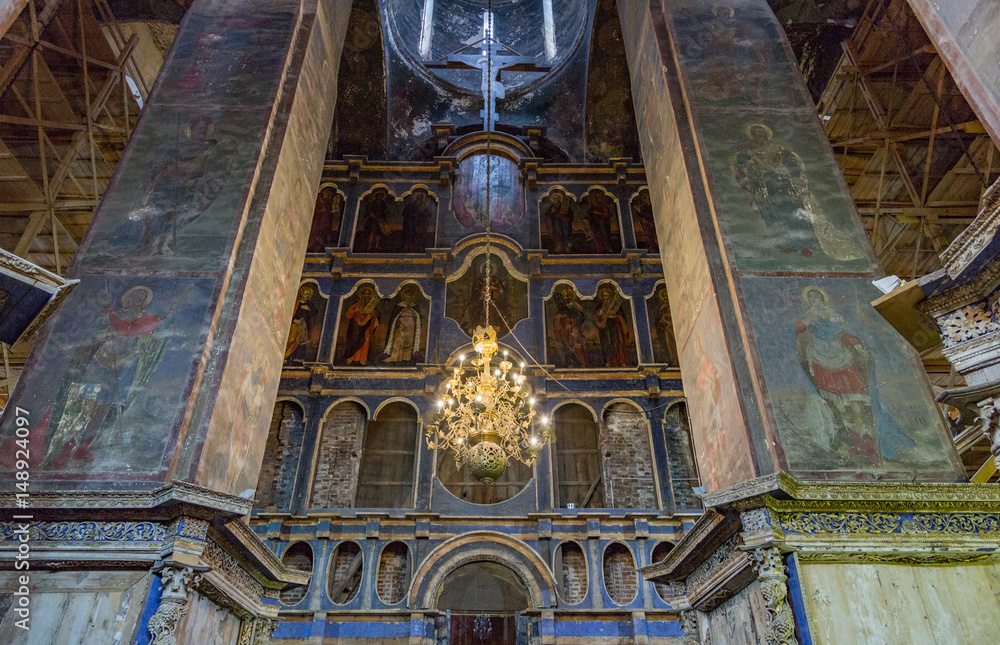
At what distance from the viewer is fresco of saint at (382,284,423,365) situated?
1248 centimetres

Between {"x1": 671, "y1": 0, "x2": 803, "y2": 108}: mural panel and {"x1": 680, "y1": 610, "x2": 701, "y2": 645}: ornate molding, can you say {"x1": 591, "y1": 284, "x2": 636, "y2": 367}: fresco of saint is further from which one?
{"x1": 680, "y1": 610, "x2": 701, "y2": 645}: ornate molding

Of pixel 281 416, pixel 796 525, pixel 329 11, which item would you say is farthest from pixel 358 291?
pixel 796 525

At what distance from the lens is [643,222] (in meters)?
14.1

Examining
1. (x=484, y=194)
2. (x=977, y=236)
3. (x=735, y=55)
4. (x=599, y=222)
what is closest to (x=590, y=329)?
(x=599, y=222)

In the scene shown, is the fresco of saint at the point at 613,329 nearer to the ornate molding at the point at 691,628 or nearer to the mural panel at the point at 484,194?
the mural panel at the point at 484,194

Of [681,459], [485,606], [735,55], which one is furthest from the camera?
[485,606]

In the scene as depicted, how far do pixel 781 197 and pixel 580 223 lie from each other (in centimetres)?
757

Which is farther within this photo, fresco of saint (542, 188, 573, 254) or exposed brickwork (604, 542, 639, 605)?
fresco of saint (542, 188, 573, 254)

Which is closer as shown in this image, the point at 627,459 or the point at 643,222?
the point at 627,459

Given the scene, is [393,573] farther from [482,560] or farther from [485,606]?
[485,606]

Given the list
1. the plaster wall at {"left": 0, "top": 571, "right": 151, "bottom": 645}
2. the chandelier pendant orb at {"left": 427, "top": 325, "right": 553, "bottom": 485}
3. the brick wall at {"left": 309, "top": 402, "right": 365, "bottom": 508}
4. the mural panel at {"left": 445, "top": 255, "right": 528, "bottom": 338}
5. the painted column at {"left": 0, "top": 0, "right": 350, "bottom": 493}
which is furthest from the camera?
the mural panel at {"left": 445, "top": 255, "right": 528, "bottom": 338}

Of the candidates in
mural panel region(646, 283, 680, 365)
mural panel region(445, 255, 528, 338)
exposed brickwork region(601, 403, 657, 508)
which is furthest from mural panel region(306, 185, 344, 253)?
exposed brickwork region(601, 403, 657, 508)

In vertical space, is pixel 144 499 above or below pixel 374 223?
below

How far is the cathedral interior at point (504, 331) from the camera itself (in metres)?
4.71
